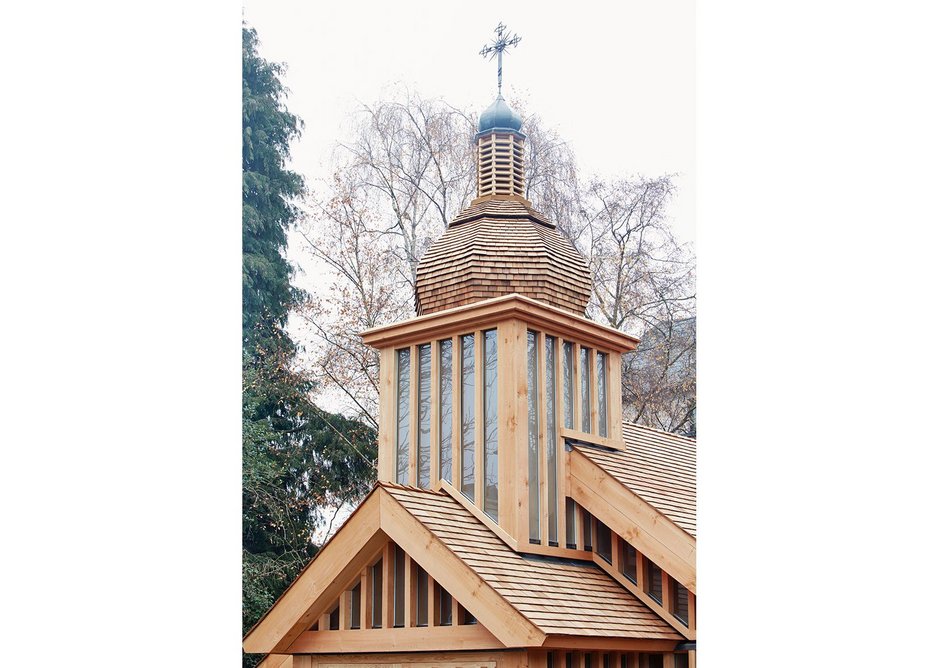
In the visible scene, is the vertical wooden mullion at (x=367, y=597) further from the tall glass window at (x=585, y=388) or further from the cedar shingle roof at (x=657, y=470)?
the tall glass window at (x=585, y=388)

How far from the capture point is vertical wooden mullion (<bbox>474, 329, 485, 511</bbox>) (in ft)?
17.8

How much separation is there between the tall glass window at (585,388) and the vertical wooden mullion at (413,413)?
2.81ft

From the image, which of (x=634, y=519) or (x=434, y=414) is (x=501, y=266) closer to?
(x=434, y=414)

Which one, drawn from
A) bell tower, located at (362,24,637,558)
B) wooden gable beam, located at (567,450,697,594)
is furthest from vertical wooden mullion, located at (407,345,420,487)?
wooden gable beam, located at (567,450,697,594)

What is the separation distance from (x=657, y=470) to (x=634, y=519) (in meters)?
0.66

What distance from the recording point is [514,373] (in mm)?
5395

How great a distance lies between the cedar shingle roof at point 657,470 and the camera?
5246mm

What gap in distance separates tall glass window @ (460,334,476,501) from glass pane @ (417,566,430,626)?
1.69 ft

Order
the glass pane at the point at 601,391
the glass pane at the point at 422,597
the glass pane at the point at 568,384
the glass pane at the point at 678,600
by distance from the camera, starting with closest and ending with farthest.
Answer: the glass pane at the point at 422,597, the glass pane at the point at 678,600, the glass pane at the point at 568,384, the glass pane at the point at 601,391

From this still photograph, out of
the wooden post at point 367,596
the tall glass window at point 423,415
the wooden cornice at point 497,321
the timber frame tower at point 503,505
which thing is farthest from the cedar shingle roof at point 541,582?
the wooden cornice at point 497,321

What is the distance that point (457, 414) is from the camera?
5.54m
